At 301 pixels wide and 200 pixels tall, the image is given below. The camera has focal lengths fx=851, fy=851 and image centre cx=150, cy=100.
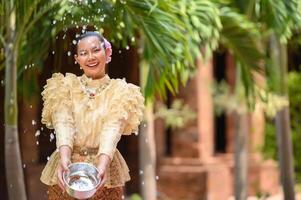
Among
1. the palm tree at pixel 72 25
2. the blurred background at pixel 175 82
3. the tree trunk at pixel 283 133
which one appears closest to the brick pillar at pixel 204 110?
the blurred background at pixel 175 82

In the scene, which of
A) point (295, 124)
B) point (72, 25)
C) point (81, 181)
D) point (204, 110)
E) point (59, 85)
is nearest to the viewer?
point (81, 181)

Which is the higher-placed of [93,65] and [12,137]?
[93,65]

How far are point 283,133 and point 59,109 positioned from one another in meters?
7.44

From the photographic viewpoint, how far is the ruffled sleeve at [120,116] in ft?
13.5

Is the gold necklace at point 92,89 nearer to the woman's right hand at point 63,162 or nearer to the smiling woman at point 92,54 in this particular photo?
the smiling woman at point 92,54

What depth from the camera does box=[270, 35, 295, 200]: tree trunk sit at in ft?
36.7

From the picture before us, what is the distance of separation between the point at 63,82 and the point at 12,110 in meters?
2.24

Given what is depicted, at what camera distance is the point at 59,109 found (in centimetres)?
422

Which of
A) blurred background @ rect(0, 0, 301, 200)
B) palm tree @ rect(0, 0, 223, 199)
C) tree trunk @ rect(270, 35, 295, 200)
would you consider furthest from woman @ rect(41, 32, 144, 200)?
tree trunk @ rect(270, 35, 295, 200)

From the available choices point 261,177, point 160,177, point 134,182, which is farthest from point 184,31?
point 261,177

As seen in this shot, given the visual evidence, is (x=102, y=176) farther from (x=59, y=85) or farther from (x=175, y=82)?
(x=175, y=82)

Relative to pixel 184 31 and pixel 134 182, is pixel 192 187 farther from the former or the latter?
pixel 184 31

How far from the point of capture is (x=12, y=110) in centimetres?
646

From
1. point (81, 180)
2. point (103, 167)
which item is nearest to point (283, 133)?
point (103, 167)
